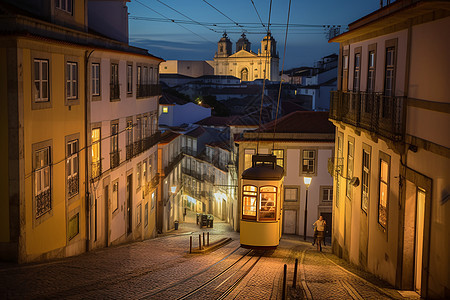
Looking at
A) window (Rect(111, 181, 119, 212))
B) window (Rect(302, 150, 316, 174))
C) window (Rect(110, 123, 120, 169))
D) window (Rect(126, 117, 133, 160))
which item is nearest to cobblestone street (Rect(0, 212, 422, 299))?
window (Rect(111, 181, 119, 212))

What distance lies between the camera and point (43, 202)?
1273 cm

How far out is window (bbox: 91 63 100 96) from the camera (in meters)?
16.7

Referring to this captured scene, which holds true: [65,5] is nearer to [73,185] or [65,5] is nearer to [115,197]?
[73,185]

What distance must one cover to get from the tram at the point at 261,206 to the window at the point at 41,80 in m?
6.19

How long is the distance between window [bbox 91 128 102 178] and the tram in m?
4.49

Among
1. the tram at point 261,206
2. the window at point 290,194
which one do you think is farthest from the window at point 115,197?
the window at point 290,194

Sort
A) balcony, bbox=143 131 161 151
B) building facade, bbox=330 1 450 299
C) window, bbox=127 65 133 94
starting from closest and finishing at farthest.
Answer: building facade, bbox=330 1 450 299 < window, bbox=127 65 133 94 < balcony, bbox=143 131 161 151

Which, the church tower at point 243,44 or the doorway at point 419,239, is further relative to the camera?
the church tower at point 243,44

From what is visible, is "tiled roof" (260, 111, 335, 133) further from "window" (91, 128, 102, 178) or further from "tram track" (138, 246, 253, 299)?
"tram track" (138, 246, 253, 299)

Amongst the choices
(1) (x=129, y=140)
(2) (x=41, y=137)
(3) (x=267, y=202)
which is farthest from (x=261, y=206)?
(1) (x=129, y=140)

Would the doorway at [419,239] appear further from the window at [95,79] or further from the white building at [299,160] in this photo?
the white building at [299,160]

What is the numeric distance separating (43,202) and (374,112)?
311 inches

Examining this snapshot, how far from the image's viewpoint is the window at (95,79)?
16672mm

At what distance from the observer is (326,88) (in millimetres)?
54719
